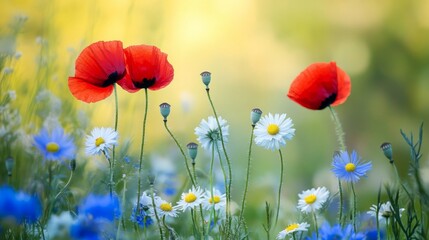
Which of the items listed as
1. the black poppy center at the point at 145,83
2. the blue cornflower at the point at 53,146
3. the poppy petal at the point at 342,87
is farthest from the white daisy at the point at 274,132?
the blue cornflower at the point at 53,146

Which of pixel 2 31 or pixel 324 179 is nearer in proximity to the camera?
pixel 2 31

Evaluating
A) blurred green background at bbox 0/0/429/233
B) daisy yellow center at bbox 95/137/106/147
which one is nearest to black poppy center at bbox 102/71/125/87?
daisy yellow center at bbox 95/137/106/147

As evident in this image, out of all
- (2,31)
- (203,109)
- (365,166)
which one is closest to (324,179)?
(2,31)

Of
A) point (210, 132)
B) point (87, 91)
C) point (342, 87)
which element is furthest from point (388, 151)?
point (87, 91)

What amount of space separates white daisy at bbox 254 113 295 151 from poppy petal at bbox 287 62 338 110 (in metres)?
0.05

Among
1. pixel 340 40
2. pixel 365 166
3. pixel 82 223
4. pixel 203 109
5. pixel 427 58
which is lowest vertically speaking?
pixel 82 223

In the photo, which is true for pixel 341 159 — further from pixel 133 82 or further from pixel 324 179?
pixel 324 179

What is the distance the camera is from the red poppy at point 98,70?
3.98ft

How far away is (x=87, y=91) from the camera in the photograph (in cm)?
127

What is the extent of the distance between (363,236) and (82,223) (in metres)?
0.47

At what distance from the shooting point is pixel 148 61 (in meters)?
1.22

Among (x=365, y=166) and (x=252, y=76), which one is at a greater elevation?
(x=252, y=76)

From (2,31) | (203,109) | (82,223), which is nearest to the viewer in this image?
(82,223)

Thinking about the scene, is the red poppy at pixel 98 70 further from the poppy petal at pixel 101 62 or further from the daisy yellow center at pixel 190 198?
the daisy yellow center at pixel 190 198
